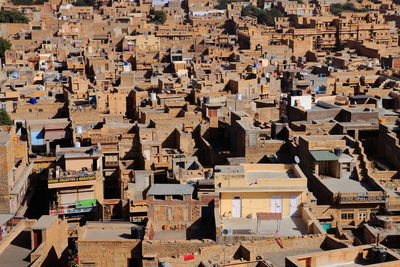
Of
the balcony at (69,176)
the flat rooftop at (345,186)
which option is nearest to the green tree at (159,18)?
the balcony at (69,176)

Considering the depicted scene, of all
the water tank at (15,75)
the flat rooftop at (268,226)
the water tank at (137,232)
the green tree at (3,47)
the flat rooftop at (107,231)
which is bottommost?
the flat rooftop at (107,231)

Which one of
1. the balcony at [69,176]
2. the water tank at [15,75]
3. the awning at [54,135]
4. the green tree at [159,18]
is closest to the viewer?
the balcony at [69,176]

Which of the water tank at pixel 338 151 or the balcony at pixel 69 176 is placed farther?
the balcony at pixel 69 176

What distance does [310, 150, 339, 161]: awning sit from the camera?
26.8 meters

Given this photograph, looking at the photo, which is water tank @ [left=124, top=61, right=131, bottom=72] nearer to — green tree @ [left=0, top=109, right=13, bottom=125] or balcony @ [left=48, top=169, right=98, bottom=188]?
green tree @ [left=0, top=109, right=13, bottom=125]

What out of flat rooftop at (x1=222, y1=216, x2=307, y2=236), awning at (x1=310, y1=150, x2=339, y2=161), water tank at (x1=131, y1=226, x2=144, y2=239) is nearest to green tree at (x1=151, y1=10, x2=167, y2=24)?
awning at (x1=310, y1=150, x2=339, y2=161)

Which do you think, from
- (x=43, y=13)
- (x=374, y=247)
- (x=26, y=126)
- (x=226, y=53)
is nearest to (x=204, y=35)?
(x=226, y=53)

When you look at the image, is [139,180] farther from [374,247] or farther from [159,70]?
[159,70]

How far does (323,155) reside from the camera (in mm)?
27141

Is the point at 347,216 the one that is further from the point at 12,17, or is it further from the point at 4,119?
the point at 12,17

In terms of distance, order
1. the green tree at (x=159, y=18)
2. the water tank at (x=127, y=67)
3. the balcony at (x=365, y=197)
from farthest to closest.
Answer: the green tree at (x=159, y=18)
the water tank at (x=127, y=67)
the balcony at (x=365, y=197)

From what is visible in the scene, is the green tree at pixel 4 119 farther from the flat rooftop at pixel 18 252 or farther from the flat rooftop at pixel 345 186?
the flat rooftop at pixel 345 186

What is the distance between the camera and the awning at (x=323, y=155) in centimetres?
2683

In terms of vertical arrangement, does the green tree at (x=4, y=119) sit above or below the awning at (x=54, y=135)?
above
